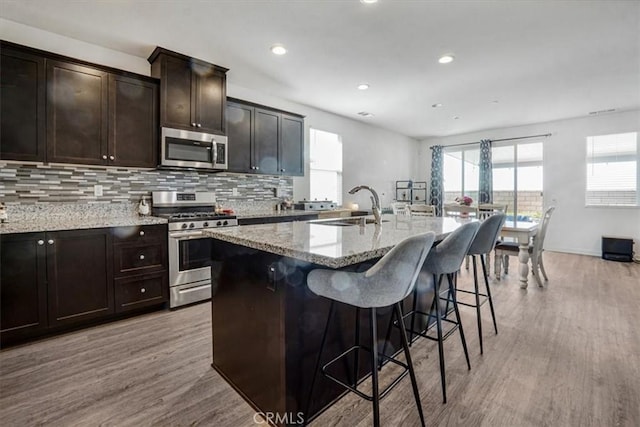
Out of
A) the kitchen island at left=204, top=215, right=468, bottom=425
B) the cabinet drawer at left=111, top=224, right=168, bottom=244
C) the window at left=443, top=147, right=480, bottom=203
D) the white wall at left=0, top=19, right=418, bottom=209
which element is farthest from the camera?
the window at left=443, top=147, right=480, bottom=203

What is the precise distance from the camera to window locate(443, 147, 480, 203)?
732cm

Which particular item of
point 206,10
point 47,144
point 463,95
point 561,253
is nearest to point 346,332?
point 206,10

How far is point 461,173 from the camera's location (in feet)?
24.8

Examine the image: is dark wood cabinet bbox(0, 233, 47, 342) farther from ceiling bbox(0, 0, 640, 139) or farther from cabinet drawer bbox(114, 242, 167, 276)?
ceiling bbox(0, 0, 640, 139)

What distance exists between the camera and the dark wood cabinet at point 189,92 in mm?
3201

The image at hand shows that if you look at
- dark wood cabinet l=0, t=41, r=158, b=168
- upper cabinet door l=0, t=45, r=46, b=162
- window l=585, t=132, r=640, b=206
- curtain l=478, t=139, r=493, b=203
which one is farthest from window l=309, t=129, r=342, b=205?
window l=585, t=132, r=640, b=206

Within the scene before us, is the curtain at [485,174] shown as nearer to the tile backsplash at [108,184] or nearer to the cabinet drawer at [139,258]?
the tile backsplash at [108,184]

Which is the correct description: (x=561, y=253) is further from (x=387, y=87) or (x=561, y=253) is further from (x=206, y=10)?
(x=206, y=10)

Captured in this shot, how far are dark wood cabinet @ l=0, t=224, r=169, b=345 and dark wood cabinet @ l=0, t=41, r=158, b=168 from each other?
0.74 metres

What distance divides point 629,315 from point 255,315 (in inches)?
140

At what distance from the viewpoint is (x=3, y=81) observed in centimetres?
243

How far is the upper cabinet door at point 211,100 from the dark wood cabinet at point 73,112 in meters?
0.44

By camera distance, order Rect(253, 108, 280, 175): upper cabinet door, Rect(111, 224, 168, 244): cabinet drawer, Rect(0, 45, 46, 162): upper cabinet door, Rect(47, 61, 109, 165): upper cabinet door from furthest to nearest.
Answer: Rect(253, 108, 280, 175): upper cabinet door, Rect(111, 224, 168, 244): cabinet drawer, Rect(47, 61, 109, 165): upper cabinet door, Rect(0, 45, 46, 162): upper cabinet door

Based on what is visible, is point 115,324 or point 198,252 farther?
point 198,252
